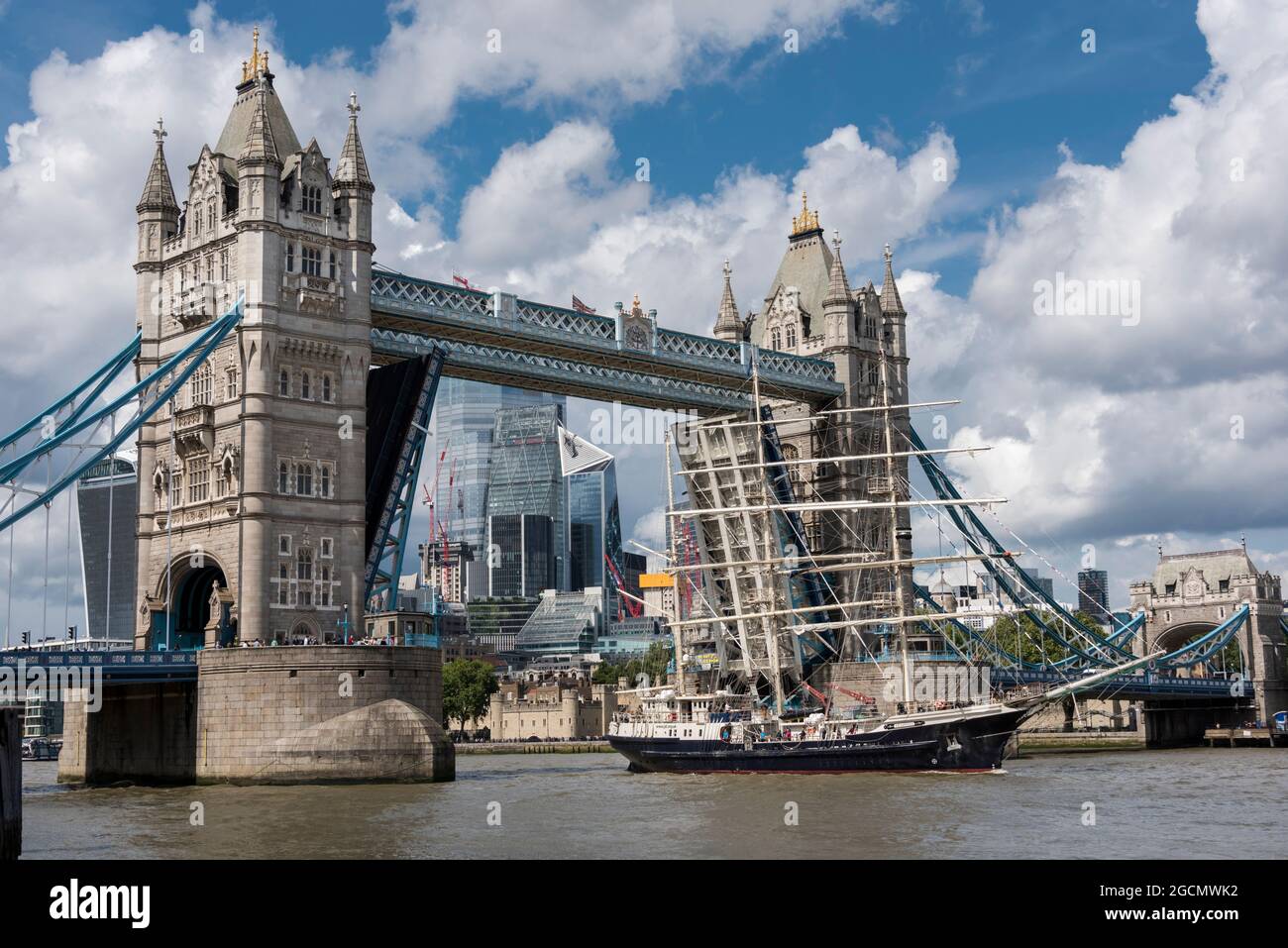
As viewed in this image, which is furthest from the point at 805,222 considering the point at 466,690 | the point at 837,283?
the point at 466,690

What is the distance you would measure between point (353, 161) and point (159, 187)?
8.91 metres

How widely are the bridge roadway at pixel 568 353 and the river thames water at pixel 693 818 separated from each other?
18.5m

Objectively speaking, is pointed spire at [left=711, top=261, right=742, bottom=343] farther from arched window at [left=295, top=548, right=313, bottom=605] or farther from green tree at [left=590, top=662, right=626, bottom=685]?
green tree at [left=590, top=662, right=626, bottom=685]

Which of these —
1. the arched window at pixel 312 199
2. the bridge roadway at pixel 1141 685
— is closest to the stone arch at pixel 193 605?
the arched window at pixel 312 199

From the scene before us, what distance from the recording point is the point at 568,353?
73125mm

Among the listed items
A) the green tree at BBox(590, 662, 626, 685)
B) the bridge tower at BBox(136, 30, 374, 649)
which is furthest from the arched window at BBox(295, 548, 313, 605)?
the green tree at BBox(590, 662, 626, 685)

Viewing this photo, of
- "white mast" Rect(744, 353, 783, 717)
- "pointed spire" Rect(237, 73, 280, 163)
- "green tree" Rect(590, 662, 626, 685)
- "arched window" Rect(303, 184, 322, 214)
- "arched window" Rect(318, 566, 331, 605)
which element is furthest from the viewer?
"green tree" Rect(590, 662, 626, 685)

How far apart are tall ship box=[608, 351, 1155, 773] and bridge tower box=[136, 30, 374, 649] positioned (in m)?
20.1

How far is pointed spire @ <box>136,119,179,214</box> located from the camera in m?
66.2

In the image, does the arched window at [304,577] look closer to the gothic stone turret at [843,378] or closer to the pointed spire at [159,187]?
the pointed spire at [159,187]

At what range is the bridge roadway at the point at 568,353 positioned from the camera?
218 ft

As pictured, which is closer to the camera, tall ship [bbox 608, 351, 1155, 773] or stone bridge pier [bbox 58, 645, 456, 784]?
stone bridge pier [bbox 58, 645, 456, 784]

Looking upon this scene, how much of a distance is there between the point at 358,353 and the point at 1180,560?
3557 inches
